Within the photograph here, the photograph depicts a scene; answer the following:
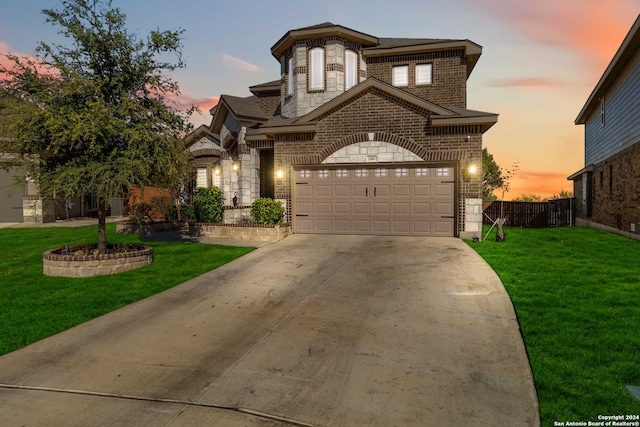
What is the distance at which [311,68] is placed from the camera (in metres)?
18.0

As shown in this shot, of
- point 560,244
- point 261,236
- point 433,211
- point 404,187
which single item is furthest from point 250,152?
point 560,244

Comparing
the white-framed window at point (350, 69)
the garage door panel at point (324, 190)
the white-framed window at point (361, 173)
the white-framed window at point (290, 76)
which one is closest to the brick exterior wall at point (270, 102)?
the white-framed window at point (290, 76)

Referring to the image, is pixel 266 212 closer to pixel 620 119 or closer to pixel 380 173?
pixel 380 173

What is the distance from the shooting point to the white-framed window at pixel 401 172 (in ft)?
45.0

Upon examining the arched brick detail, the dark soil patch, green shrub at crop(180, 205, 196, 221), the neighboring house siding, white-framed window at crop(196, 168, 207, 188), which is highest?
the neighboring house siding

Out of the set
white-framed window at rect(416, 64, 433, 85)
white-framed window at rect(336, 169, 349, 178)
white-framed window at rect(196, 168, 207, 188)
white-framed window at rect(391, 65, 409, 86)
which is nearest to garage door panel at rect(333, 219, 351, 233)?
white-framed window at rect(336, 169, 349, 178)

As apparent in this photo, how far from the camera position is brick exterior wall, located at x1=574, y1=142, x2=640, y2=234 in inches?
543

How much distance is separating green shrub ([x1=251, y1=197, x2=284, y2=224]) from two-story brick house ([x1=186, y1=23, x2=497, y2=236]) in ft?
2.50

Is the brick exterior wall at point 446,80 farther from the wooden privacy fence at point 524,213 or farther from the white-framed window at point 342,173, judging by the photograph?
the wooden privacy fence at point 524,213

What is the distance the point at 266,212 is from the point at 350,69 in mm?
9034

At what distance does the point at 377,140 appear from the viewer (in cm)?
1369

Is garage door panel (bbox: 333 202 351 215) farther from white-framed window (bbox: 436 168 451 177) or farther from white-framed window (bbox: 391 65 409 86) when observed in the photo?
white-framed window (bbox: 391 65 409 86)

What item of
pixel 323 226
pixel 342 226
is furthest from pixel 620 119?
pixel 323 226

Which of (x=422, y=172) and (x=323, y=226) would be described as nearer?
(x=422, y=172)
